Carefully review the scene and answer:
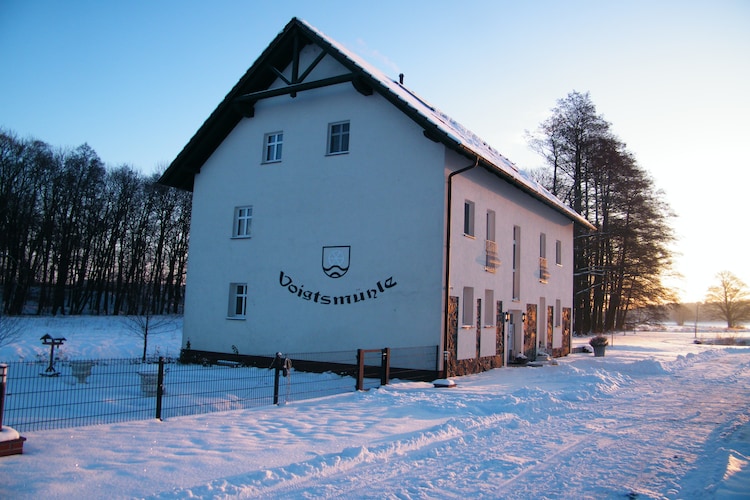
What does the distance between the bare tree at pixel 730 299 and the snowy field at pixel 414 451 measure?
58175mm

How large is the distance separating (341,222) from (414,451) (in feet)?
34.7

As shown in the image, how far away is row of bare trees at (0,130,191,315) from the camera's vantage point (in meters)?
38.7

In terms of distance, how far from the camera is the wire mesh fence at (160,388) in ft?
32.2

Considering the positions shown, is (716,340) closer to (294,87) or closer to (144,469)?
(294,87)

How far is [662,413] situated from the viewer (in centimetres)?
1132

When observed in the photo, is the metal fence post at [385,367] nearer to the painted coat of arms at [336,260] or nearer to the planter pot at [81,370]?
the painted coat of arms at [336,260]

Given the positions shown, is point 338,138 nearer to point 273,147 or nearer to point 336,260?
point 273,147

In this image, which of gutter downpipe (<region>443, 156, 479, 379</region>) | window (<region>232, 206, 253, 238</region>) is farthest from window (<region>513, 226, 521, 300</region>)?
window (<region>232, 206, 253, 238</region>)

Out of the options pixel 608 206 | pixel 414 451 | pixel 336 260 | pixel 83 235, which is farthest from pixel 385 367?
pixel 83 235

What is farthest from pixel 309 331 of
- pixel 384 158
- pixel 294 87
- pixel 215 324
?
pixel 294 87

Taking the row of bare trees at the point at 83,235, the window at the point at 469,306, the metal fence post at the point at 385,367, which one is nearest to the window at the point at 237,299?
the metal fence post at the point at 385,367

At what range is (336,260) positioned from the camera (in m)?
17.5

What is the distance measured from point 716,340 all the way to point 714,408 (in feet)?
118

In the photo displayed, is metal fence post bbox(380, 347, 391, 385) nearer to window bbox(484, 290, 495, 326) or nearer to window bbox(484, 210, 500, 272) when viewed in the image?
window bbox(484, 210, 500, 272)
